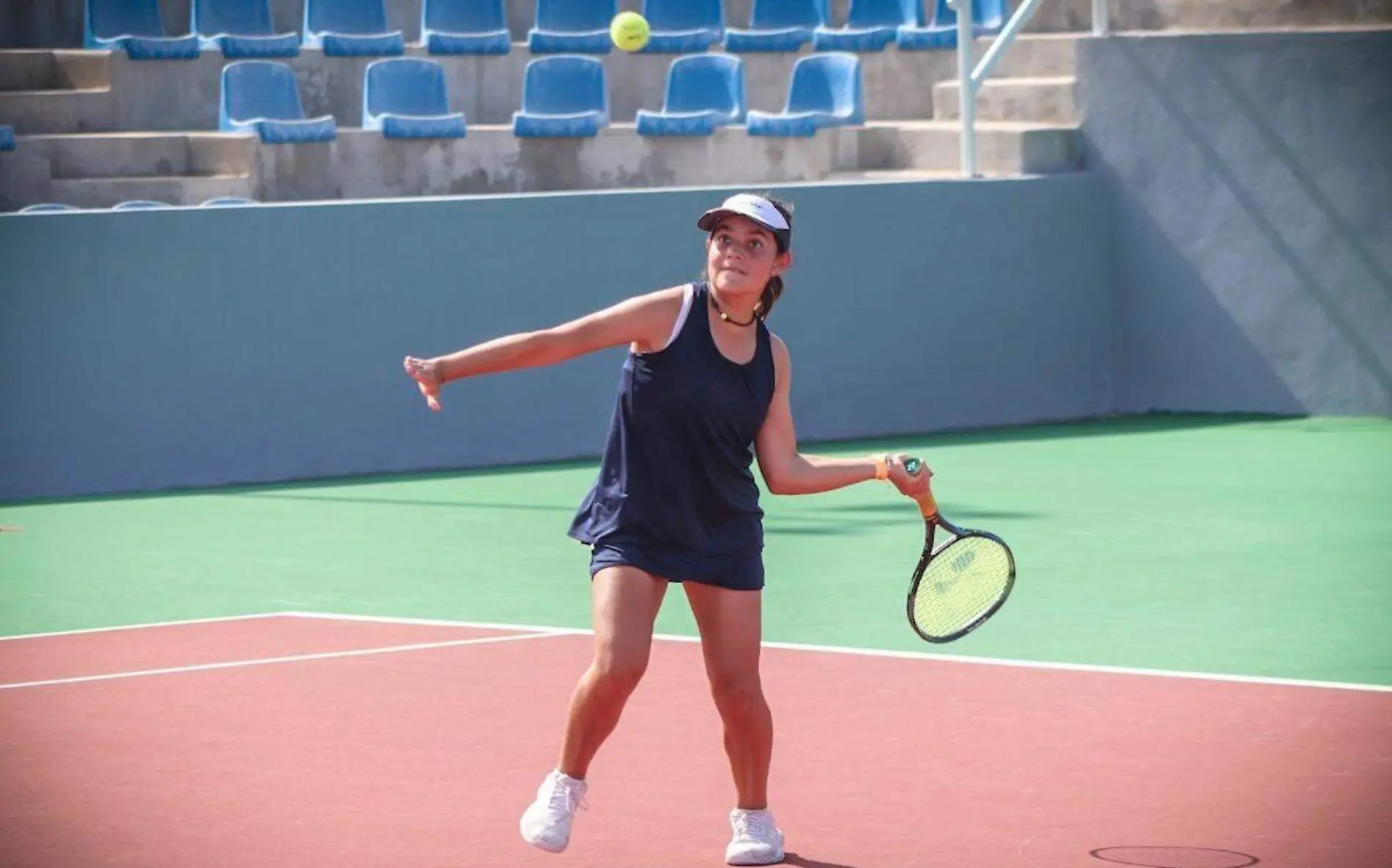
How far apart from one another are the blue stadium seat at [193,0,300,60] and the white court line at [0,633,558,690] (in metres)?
10.2

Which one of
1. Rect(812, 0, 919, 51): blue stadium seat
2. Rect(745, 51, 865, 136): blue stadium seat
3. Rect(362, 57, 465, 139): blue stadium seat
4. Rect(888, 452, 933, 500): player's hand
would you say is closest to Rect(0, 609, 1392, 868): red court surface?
Rect(888, 452, 933, 500): player's hand

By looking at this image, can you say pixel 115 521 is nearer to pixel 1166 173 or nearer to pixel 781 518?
pixel 781 518

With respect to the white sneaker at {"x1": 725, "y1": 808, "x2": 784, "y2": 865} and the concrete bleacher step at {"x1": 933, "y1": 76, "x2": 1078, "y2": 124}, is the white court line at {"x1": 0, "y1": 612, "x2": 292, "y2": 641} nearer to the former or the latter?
the white sneaker at {"x1": 725, "y1": 808, "x2": 784, "y2": 865}

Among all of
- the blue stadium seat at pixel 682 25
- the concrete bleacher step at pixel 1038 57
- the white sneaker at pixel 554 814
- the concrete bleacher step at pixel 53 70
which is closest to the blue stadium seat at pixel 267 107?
the concrete bleacher step at pixel 53 70

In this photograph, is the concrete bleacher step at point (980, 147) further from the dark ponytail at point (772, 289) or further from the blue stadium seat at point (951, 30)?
the dark ponytail at point (772, 289)

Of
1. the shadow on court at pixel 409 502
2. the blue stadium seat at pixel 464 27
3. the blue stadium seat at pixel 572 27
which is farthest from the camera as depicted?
the blue stadium seat at pixel 572 27

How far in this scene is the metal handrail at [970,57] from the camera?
16766 mm

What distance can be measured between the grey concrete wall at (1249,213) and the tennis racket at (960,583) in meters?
10.7

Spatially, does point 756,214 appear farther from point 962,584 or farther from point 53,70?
point 53,70

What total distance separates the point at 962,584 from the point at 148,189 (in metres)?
12.0

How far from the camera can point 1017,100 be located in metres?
17.8

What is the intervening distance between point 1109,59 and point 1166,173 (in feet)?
2.99

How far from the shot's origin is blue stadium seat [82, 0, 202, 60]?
1786 centimetres

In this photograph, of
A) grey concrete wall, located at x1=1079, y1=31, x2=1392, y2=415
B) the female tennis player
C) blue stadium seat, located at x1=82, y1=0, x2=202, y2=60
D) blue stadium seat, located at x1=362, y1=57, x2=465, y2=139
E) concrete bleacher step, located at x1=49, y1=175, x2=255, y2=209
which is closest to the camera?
the female tennis player
